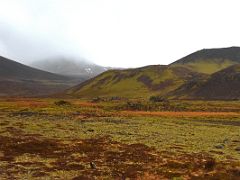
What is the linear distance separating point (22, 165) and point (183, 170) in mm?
15567

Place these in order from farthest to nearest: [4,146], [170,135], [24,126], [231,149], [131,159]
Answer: [24,126] → [170,135] → [231,149] → [4,146] → [131,159]

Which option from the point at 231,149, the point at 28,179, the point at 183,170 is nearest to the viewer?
the point at 28,179

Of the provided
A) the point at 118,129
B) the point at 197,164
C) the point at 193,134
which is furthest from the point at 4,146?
the point at 193,134

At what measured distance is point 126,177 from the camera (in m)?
34.1

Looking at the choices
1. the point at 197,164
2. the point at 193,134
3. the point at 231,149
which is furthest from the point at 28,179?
the point at 193,134

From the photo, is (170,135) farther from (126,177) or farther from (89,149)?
(126,177)

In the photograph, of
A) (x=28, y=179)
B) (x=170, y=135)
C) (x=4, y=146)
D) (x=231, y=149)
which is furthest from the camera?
(x=170, y=135)

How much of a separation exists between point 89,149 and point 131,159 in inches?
271

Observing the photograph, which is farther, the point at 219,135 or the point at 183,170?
the point at 219,135

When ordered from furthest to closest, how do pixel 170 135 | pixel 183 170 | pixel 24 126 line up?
pixel 24 126, pixel 170 135, pixel 183 170

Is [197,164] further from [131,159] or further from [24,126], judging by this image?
[24,126]

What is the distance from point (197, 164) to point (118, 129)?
107 ft

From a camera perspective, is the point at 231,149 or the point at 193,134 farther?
the point at 193,134

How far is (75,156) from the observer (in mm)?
42812
